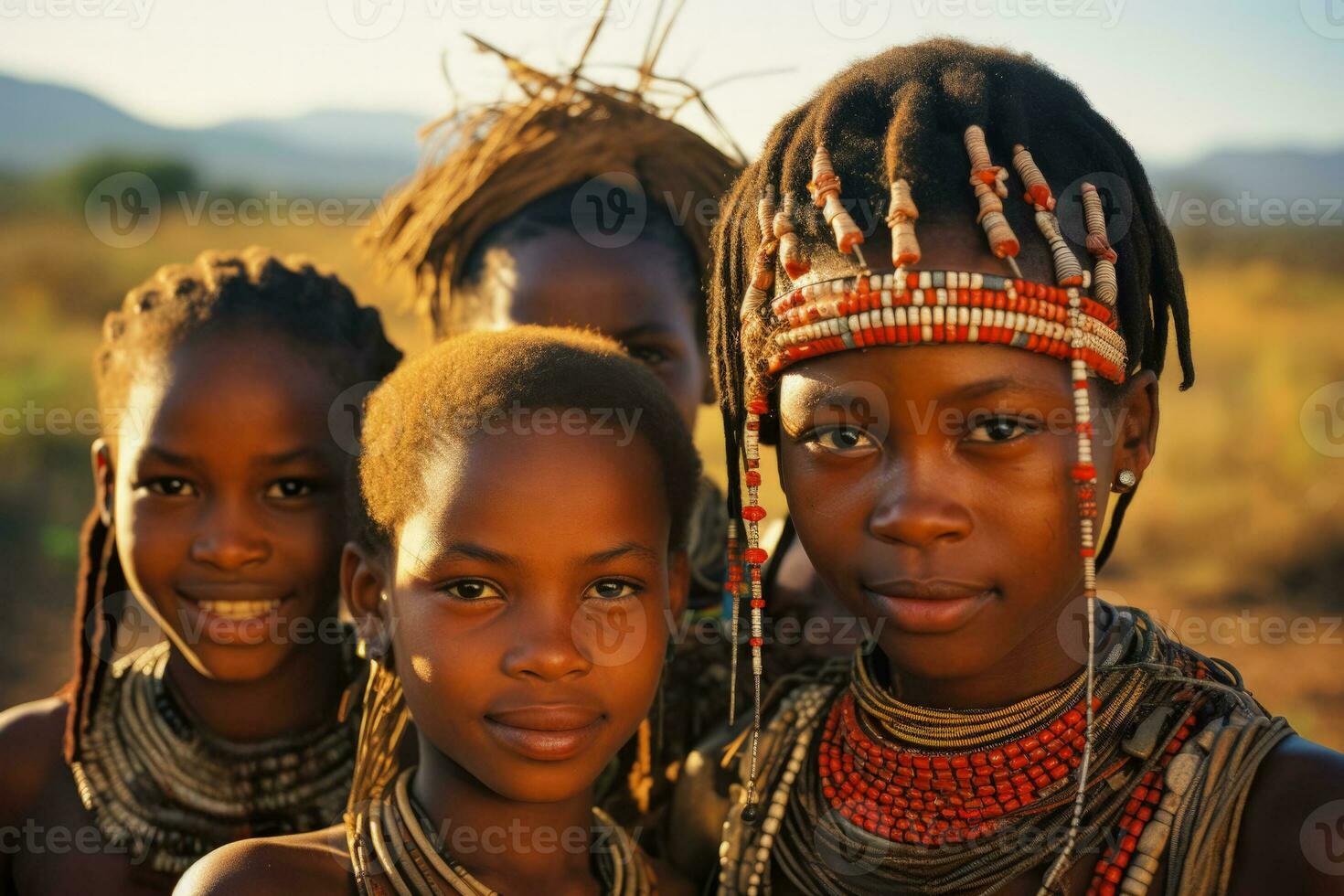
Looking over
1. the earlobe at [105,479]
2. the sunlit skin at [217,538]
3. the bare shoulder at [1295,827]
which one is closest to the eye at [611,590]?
the sunlit skin at [217,538]

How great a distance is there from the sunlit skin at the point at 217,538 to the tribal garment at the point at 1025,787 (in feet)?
3.91

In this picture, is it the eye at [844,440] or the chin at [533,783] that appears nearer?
the eye at [844,440]

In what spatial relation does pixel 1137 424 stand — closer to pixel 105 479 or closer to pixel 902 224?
pixel 902 224

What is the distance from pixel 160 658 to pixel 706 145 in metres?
2.27

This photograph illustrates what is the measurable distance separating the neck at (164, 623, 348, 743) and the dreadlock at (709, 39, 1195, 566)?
1376mm

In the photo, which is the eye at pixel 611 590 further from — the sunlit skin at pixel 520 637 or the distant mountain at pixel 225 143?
the distant mountain at pixel 225 143

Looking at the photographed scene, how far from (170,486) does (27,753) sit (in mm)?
770

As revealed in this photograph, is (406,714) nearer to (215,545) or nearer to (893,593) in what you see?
(215,545)

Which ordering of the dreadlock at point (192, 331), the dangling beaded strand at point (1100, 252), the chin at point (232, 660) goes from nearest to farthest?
1. the dangling beaded strand at point (1100, 252)
2. the chin at point (232, 660)
3. the dreadlock at point (192, 331)

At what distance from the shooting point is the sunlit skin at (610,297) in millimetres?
3773

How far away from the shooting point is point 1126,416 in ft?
8.03

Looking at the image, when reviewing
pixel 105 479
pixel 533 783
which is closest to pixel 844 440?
pixel 533 783

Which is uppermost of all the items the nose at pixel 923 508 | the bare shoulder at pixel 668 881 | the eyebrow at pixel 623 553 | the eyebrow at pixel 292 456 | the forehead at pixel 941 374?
the forehead at pixel 941 374

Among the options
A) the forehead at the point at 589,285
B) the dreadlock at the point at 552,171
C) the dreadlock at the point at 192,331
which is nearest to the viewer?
the dreadlock at the point at 192,331
